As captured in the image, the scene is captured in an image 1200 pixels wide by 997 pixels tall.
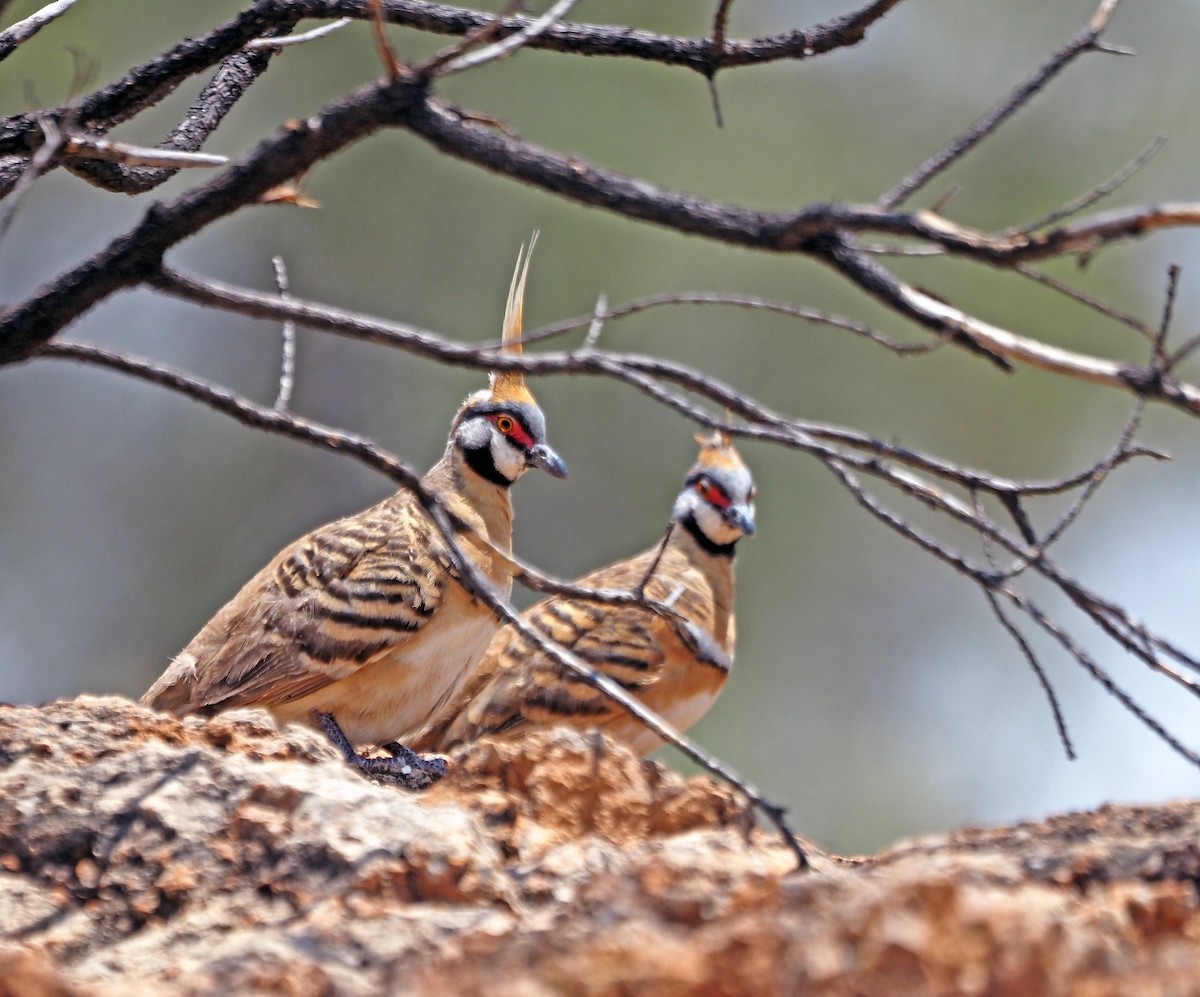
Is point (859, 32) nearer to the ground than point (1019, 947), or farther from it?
farther from it

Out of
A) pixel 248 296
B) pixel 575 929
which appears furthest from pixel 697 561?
pixel 575 929

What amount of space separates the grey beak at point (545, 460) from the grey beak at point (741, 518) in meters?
1.11

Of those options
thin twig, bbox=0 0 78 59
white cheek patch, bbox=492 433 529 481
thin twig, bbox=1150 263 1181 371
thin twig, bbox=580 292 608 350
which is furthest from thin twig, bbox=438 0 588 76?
white cheek patch, bbox=492 433 529 481

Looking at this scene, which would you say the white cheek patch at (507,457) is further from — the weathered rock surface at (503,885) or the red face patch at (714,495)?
the weathered rock surface at (503,885)

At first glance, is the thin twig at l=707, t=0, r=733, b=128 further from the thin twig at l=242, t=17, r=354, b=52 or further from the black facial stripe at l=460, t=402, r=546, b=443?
the black facial stripe at l=460, t=402, r=546, b=443

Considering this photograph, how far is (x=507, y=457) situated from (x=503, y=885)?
3.87 meters

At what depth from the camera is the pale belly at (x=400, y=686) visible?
603 centimetres

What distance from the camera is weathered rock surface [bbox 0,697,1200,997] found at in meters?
2.19

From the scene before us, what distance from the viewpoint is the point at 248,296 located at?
10.1 feet

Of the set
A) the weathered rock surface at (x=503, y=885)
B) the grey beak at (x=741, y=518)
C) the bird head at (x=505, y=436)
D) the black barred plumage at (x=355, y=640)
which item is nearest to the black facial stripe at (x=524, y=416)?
the bird head at (x=505, y=436)

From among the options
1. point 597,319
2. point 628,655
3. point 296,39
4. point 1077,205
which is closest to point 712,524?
point 628,655

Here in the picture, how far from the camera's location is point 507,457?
22.2 feet

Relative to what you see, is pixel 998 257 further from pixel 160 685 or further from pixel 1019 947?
pixel 160 685

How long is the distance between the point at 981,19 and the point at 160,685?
747 inches
